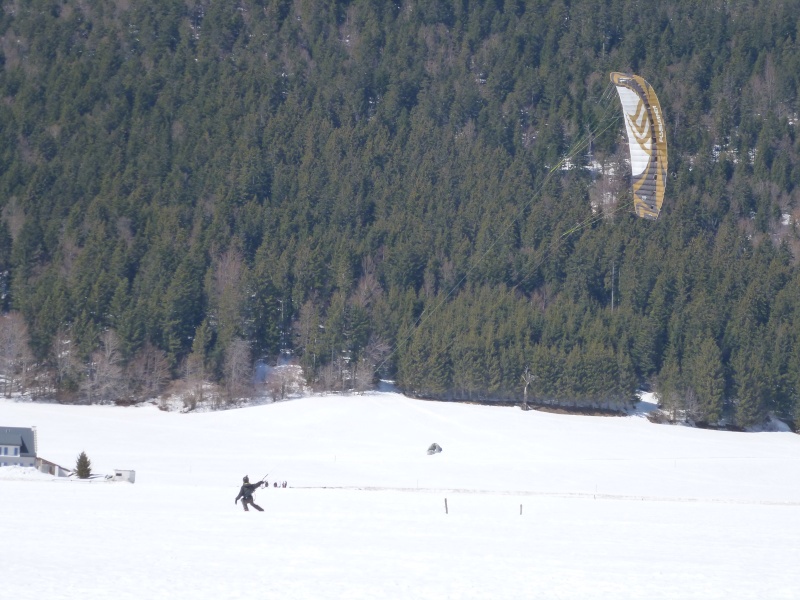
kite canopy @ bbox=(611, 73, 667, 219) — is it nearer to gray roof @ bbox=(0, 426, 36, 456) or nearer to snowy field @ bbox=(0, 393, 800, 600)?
snowy field @ bbox=(0, 393, 800, 600)

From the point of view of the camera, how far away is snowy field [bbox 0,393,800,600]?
12.8m

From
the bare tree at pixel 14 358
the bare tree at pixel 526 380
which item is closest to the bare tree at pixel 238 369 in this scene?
the bare tree at pixel 14 358

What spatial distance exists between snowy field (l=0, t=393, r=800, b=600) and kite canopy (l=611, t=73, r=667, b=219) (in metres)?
8.22

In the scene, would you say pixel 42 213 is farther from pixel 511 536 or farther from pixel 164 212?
pixel 511 536

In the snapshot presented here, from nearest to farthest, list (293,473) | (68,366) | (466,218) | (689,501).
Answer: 1. (689,501)
2. (293,473)
3. (68,366)
4. (466,218)

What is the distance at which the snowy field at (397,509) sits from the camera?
42.0 feet

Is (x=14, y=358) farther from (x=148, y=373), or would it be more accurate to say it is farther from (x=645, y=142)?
(x=645, y=142)

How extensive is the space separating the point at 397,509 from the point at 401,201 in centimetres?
5967

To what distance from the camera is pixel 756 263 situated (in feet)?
225

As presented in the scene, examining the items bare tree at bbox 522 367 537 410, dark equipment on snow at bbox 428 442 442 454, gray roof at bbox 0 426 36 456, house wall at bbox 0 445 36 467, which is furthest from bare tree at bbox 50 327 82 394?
dark equipment on snow at bbox 428 442 442 454

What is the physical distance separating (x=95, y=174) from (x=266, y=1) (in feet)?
130

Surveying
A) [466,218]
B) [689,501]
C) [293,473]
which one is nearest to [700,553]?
[689,501]

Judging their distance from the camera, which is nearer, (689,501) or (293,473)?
(689,501)

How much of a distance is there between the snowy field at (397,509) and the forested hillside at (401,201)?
7.18 metres
